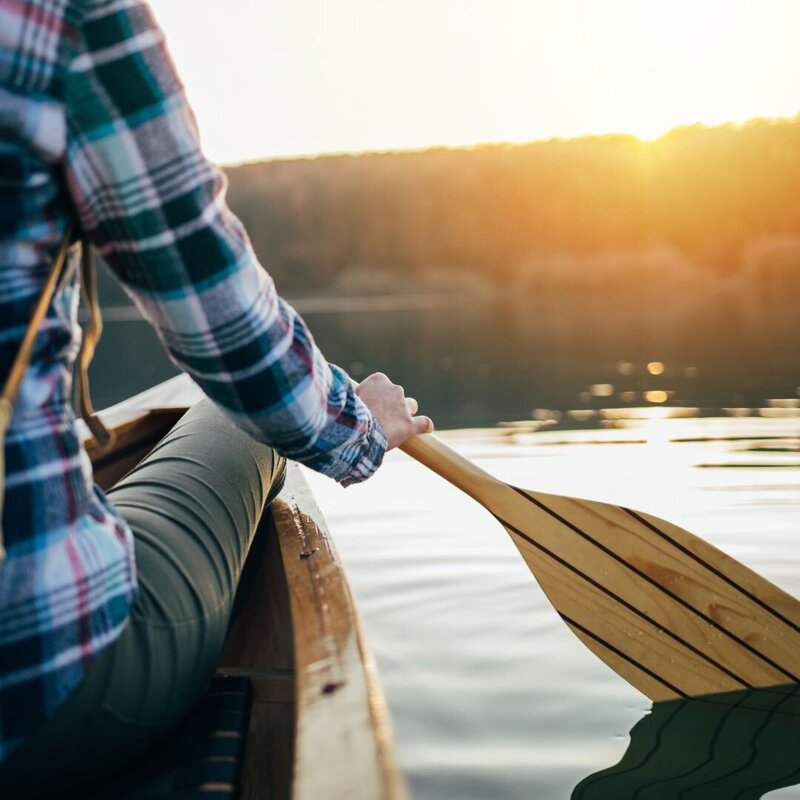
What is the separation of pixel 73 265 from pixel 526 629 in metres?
1.73

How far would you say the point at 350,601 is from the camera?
3.60 feet

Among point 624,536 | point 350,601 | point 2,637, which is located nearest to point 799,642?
point 624,536

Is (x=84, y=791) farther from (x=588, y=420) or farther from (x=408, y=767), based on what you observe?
(x=588, y=420)

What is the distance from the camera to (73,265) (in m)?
0.73

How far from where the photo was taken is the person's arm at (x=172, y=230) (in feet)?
2.18

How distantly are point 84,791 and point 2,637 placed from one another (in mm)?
214

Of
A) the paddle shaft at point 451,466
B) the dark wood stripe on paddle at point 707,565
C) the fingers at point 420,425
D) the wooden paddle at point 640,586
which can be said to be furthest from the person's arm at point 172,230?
the dark wood stripe on paddle at point 707,565

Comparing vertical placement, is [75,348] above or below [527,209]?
above

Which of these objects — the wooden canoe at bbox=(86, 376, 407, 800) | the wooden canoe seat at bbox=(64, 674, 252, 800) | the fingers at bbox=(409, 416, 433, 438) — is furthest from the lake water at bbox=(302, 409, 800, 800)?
the wooden canoe seat at bbox=(64, 674, 252, 800)

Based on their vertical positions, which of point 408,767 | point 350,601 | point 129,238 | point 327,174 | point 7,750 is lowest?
point 327,174

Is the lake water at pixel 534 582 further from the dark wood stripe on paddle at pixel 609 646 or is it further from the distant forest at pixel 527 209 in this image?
the distant forest at pixel 527 209

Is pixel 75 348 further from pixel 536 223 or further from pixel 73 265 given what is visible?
pixel 536 223

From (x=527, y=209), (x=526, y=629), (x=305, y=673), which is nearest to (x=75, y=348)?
(x=305, y=673)

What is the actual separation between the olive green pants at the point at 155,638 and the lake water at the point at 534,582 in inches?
32.6
